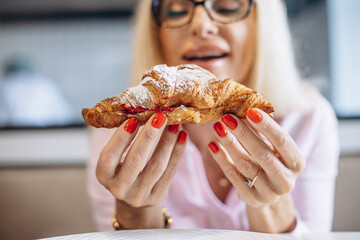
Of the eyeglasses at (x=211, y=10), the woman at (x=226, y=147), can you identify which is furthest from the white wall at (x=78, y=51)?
the eyeglasses at (x=211, y=10)

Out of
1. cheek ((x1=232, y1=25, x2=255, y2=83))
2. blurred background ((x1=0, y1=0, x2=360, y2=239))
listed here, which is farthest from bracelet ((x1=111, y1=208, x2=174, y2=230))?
blurred background ((x1=0, y1=0, x2=360, y2=239))

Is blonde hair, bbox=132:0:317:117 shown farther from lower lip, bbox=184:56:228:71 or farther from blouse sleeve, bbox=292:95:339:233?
lower lip, bbox=184:56:228:71

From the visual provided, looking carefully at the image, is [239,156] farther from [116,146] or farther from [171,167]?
[116,146]

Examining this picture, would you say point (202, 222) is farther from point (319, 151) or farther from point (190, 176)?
point (319, 151)

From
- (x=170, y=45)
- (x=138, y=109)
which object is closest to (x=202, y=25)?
(x=170, y=45)

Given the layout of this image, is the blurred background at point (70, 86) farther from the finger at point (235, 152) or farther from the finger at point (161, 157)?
the finger at point (161, 157)
